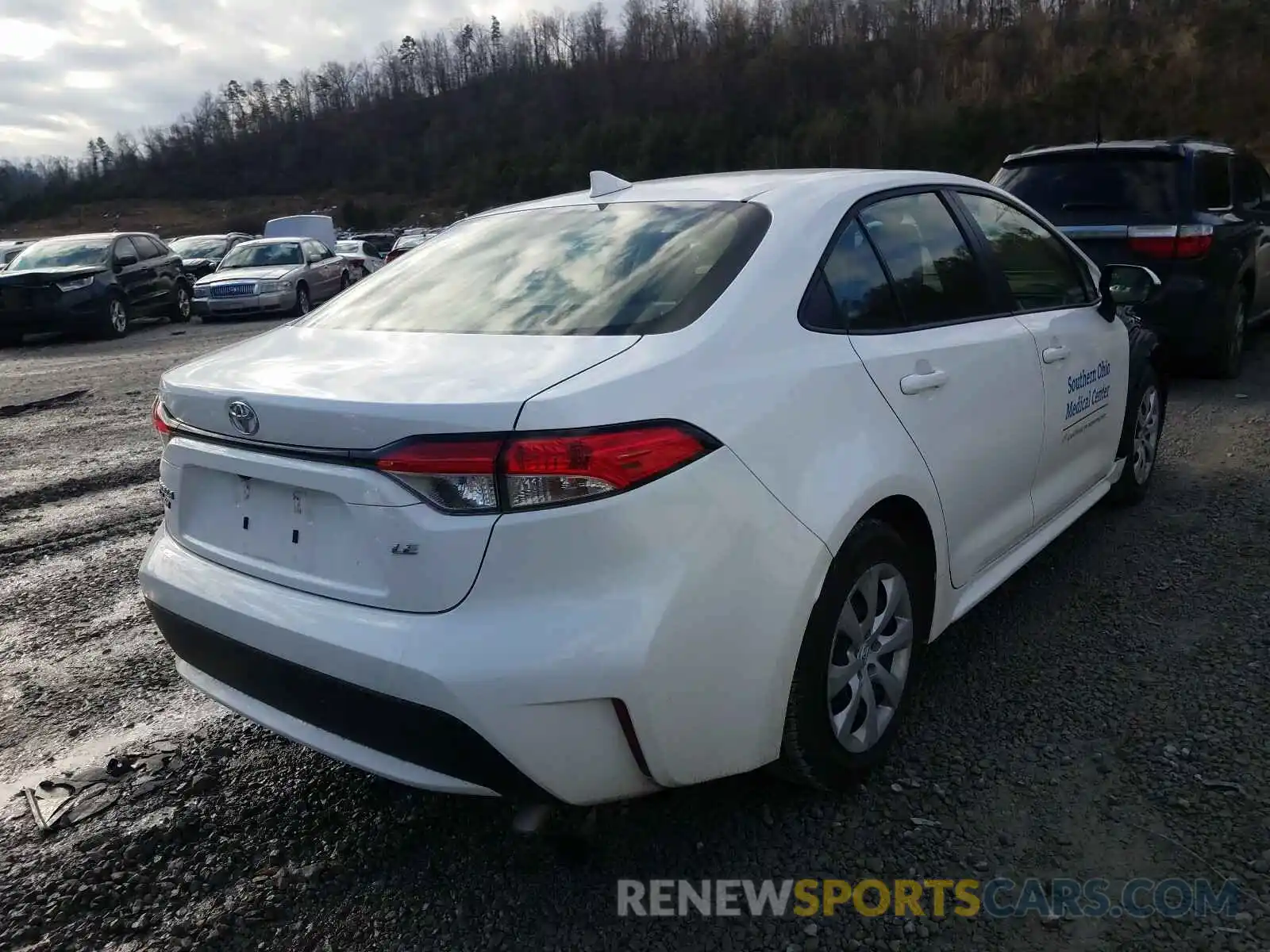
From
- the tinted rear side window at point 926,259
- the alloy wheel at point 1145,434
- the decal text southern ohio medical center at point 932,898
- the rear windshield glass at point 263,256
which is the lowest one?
the decal text southern ohio medical center at point 932,898

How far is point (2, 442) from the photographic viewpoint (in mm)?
7590

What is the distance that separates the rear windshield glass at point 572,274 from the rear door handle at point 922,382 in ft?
1.88

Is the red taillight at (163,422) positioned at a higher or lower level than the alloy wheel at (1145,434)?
higher

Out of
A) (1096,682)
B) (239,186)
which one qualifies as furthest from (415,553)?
(239,186)

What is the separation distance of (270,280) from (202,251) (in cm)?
966

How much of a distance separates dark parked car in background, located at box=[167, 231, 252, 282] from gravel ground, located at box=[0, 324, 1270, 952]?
21.8 meters

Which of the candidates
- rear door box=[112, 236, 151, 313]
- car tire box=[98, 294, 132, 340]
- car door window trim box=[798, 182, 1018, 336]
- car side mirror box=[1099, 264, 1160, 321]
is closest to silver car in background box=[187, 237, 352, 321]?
rear door box=[112, 236, 151, 313]

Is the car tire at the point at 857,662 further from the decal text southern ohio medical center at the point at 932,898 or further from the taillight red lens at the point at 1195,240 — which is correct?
the taillight red lens at the point at 1195,240

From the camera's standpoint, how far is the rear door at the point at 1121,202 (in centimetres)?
688

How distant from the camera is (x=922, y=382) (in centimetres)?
281

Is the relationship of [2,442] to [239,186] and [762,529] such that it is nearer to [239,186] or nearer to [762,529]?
[762,529]

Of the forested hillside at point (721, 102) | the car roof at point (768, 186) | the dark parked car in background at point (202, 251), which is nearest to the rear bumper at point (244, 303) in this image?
the dark parked car in background at point (202, 251)

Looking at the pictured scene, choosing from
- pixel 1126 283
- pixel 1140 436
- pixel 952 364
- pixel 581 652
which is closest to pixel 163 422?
pixel 581 652

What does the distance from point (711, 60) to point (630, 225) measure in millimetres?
82746
